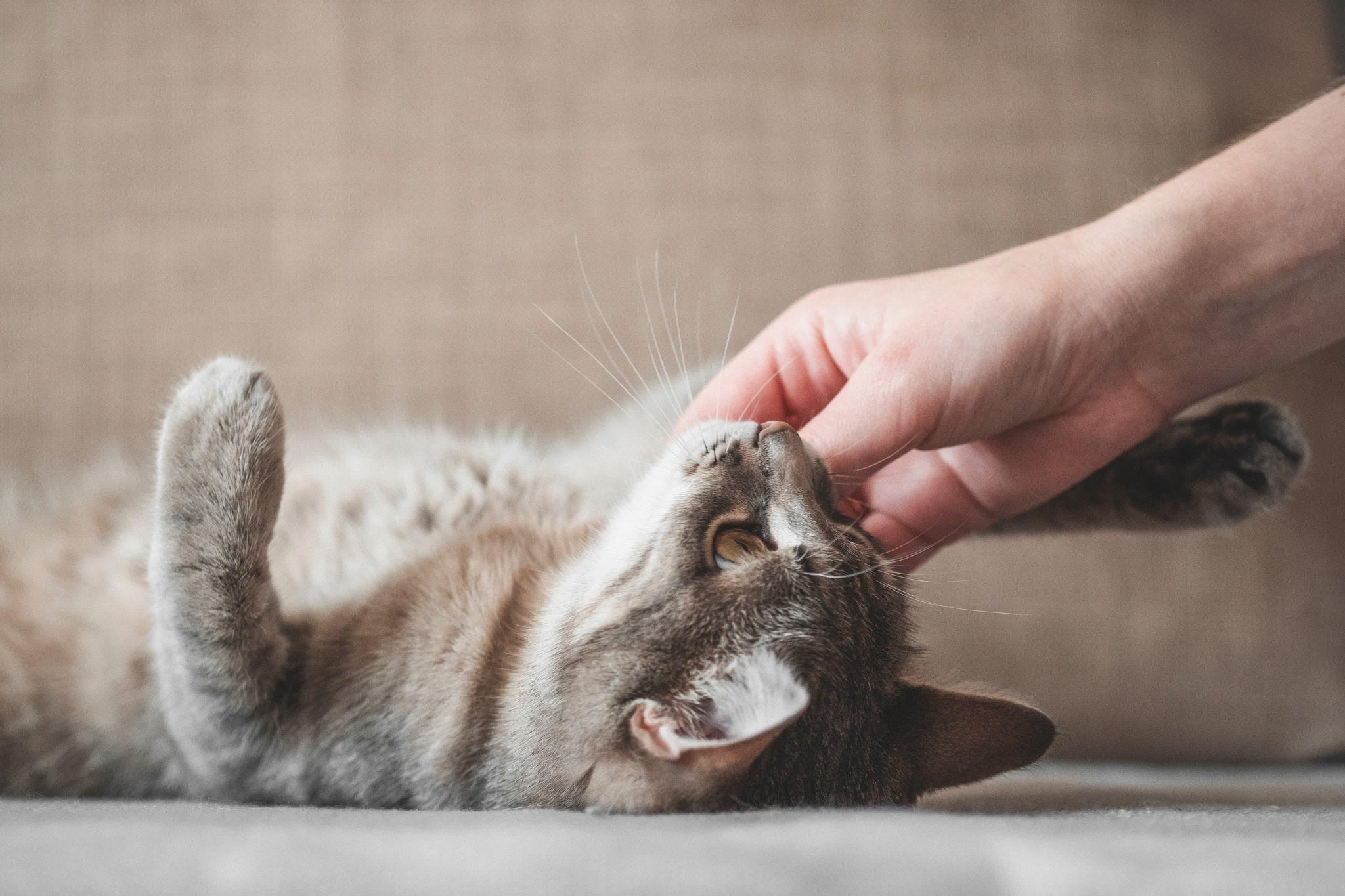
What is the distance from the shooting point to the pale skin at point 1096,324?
3.51 feet

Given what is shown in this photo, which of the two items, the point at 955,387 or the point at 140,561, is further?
the point at 140,561

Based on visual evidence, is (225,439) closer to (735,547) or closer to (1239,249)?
(735,547)

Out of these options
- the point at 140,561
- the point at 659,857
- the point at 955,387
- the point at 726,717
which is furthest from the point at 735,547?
the point at 140,561

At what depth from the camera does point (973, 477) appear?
1.28m

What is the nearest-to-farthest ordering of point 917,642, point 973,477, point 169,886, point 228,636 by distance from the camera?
point 169,886 → point 228,636 → point 917,642 → point 973,477

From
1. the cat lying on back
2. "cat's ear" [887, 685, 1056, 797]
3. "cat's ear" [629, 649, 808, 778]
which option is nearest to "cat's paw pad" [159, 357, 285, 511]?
the cat lying on back

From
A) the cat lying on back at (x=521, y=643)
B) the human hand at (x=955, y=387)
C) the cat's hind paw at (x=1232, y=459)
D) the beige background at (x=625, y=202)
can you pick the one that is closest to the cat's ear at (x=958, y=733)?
the cat lying on back at (x=521, y=643)

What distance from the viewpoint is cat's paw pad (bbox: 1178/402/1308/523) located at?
1185 millimetres

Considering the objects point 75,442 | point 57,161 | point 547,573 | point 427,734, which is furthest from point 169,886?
point 57,161

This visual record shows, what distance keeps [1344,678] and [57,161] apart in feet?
7.93

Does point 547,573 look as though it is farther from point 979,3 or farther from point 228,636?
point 979,3

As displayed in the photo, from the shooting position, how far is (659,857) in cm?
59

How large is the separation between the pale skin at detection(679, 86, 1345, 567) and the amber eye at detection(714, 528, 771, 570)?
15 centimetres

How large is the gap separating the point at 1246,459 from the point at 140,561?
4.85 feet
